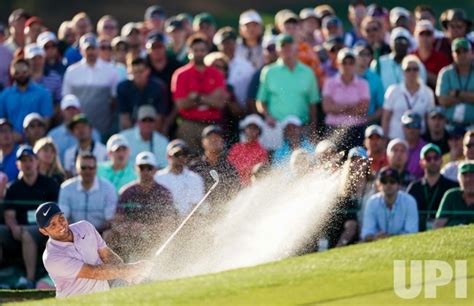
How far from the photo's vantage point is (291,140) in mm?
16891

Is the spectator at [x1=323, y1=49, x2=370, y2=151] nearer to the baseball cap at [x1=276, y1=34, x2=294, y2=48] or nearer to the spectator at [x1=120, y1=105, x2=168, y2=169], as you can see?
the baseball cap at [x1=276, y1=34, x2=294, y2=48]

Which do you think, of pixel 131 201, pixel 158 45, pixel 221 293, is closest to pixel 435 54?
pixel 158 45

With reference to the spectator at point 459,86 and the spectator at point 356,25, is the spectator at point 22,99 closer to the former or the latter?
the spectator at point 356,25

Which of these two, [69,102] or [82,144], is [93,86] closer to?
[69,102]

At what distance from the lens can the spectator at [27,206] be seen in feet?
50.2

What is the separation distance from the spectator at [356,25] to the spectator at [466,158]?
402cm

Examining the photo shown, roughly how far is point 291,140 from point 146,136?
1.87m

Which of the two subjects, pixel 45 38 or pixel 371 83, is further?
pixel 45 38

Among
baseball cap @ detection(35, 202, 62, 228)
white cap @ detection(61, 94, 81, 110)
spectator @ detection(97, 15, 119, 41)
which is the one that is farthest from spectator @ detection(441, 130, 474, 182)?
spectator @ detection(97, 15, 119, 41)

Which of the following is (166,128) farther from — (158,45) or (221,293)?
(221,293)

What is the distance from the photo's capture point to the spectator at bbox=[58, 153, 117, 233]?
15.7m

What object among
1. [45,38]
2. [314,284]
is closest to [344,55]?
[45,38]

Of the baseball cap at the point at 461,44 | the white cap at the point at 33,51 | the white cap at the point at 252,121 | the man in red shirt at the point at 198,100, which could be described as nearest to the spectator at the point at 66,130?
the white cap at the point at 33,51

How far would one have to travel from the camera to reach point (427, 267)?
12.1 meters
